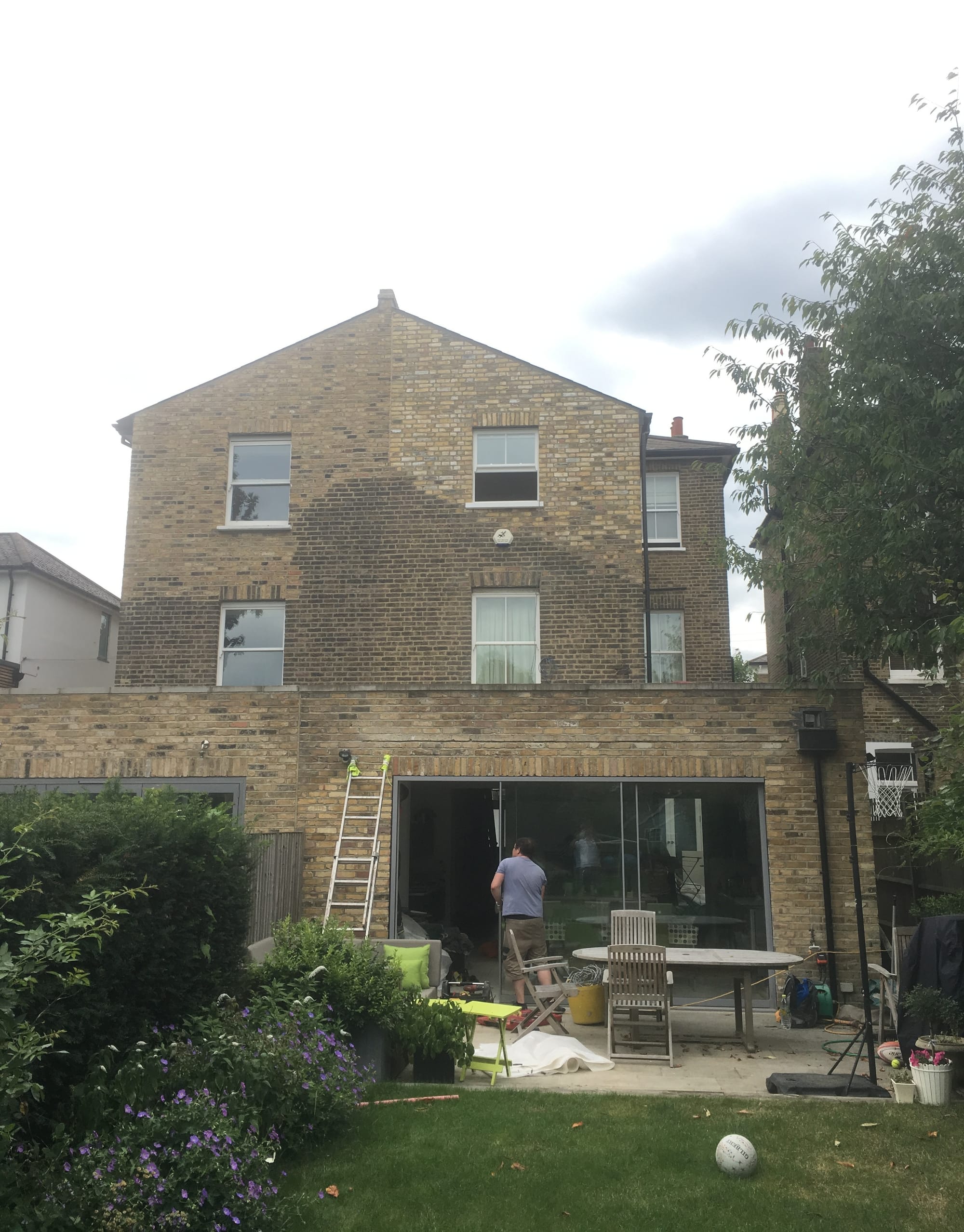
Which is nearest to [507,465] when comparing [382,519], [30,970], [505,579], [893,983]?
[505,579]

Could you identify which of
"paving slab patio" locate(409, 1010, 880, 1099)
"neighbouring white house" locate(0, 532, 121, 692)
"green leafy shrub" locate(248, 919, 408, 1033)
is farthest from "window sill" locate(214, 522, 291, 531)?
"green leafy shrub" locate(248, 919, 408, 1033)

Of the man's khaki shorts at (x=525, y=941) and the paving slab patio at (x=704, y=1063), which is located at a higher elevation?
the man's khaki shorts at (x=525, y=941)

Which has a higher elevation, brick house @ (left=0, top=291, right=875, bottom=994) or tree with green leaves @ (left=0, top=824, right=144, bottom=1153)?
brick house @ (left=0, top=291, right=875, bottom=994)

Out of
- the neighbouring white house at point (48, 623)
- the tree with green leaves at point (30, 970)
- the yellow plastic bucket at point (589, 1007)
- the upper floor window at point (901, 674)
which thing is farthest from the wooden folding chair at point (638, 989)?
the neighbouring white house at point (48, 623)

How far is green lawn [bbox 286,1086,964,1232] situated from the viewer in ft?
18.3

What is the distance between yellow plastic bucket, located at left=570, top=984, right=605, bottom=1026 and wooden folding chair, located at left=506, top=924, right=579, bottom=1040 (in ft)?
0.58

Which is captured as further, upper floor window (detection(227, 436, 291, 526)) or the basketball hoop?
upper floor window (detection(227, 436, 291, 526))

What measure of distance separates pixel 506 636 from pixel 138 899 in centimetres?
1098

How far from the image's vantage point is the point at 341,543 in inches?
663

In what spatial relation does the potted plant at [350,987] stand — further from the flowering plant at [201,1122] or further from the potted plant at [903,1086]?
the potted plant at [903,1086]

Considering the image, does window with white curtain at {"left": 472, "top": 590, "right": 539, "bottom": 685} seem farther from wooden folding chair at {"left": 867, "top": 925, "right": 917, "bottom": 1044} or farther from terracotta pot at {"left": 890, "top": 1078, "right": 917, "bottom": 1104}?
terracotta pot at {"left": 890, "top": 1078, "right": 917, "bottom": 1104}

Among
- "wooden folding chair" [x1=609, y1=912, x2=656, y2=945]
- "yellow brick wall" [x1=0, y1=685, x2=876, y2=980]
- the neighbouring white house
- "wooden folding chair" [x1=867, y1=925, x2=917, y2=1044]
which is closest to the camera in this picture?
"wooden folding chair" [x1=867, y1=925, x2=917, y2=1044]

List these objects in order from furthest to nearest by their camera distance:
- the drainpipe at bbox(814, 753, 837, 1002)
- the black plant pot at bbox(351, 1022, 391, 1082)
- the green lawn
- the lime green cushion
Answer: the drainpipe at bbox(814, 753, 837, 1002) → the lime green cushion → the black plant pot at bbox(351, 1022, 391, 1082) → the green lawn

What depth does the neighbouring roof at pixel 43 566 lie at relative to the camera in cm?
2411
